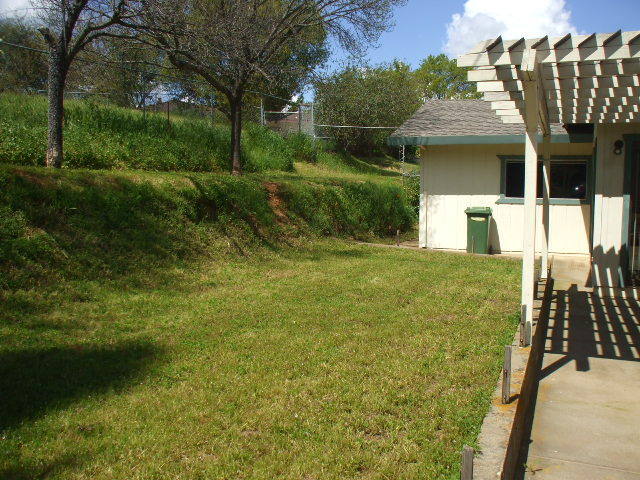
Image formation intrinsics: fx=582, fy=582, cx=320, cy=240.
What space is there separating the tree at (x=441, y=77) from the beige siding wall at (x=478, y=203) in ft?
175

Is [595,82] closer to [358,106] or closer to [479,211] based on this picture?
[479,211]

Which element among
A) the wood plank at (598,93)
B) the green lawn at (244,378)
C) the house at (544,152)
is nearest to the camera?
the green lawn at (244,378)

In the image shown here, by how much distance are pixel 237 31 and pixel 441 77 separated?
5752 cm

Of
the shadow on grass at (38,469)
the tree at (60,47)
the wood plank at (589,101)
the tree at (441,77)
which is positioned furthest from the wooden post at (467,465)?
the tree at (441,77)

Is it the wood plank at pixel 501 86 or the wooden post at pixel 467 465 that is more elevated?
the wood plank at pixel 501 86

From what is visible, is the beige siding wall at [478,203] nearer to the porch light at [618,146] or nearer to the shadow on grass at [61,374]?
the porch light at [618,146]

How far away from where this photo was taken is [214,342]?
6094 millimetres

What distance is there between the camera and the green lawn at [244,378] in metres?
3.72

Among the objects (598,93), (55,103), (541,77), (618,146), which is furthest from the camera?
(55,103)

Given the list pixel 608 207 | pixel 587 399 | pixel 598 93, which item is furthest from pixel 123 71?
pixel 587 399

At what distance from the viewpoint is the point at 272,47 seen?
14367 mm

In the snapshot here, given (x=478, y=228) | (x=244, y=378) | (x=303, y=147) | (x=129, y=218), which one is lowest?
(x=244, y=378)

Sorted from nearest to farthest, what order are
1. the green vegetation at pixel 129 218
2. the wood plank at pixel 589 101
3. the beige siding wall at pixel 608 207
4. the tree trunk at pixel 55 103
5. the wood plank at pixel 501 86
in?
the wood plank at pixel 501 86 < the wood plank at pixel 589 101 < the green vegetation at pixel 129 218 < the beige siding wall at pixel 608 207 < the tree trunk at pixel 55 103

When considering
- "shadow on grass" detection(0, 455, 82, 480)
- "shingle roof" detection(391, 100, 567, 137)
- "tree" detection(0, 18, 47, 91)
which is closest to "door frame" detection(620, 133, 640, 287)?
"shingle roof" detection(391, 100, 567, 137)
